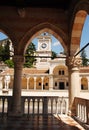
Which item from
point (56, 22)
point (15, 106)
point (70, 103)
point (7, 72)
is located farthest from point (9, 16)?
point (7, 72)

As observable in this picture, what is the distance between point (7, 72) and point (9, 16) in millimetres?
30664

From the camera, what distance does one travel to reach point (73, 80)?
7750 millimetres

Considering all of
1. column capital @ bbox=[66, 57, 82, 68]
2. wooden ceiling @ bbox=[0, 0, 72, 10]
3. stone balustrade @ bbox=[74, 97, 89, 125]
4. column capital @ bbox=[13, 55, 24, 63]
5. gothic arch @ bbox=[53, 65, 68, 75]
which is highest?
wooden ceiling @ bbox=[0, 0, 72, 10]

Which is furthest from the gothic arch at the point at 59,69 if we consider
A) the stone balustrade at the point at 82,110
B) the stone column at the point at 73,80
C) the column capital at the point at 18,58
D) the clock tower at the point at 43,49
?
the stone balustrade at the point at 82,110

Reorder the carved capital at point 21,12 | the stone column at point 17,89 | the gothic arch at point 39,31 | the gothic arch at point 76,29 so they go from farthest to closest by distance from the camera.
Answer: the gothic arch at point 39,31
the stone column at point 17,89
the carved capital at point 21,12
the gothic arch at point 76,29

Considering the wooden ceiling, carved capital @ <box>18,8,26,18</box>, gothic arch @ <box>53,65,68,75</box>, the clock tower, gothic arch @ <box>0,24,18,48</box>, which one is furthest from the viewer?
the clock tower

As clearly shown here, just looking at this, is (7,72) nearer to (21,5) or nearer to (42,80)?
(42,80)

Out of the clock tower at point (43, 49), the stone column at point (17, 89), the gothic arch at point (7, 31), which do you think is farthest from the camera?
the clock tower at point (43, 49)

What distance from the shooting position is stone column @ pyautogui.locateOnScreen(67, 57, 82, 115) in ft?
25.3

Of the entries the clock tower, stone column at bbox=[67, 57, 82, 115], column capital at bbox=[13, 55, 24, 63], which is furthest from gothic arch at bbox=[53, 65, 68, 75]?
column capital at bbox=[13, 55, 24, 63]

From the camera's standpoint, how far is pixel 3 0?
7.52 meters

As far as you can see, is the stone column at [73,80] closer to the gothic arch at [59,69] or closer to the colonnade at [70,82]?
the colonnade at [70,82]

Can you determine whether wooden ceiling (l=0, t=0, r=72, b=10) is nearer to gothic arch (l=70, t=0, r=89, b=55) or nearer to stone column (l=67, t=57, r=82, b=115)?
gothic arch (l=70, t=0, r=89, b=55)

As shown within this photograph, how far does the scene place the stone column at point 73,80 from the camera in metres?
7.71
